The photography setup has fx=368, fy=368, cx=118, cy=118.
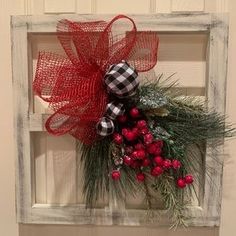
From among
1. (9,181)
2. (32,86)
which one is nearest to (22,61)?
(32,86)

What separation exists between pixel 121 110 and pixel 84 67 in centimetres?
12

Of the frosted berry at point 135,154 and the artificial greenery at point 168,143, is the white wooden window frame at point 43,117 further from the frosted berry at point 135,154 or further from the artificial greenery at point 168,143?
the frosted berry at point 135,154

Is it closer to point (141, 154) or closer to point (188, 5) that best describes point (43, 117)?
point (141, 154)

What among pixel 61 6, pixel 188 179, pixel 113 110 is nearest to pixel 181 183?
pixel 188 179

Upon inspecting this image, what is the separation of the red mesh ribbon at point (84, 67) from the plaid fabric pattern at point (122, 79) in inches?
1.4

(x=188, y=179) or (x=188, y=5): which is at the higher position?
(x=188, y=5)

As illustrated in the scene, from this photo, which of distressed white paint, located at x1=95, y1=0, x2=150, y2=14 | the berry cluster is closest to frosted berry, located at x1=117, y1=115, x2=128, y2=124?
the berry cluster

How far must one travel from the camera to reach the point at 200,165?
0.89 meters

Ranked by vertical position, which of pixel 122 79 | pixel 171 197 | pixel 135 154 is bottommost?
pixel 171 197

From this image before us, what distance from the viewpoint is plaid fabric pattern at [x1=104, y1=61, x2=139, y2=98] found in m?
0.77

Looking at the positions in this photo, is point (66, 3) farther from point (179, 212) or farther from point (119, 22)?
point (179, 212)

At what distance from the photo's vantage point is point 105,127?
786 millimetres

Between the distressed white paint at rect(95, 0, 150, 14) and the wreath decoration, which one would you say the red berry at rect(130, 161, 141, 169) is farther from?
the distressed white paint at rect(95, 0, 150, 14)

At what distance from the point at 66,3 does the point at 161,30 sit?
0.79 feet
